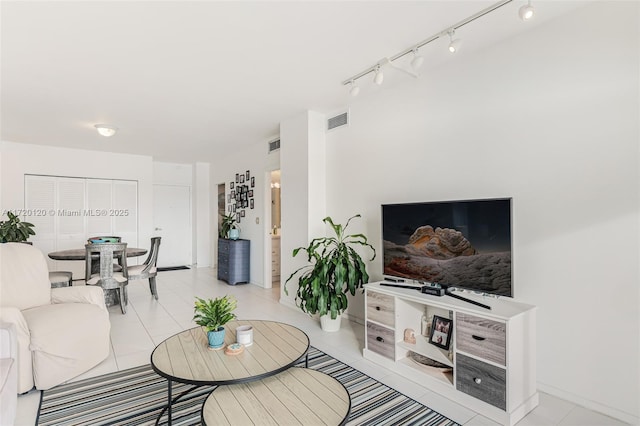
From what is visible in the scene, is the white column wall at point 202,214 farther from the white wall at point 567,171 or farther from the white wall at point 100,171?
the white wall at point 567,171

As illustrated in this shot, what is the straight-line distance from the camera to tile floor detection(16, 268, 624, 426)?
2084mm

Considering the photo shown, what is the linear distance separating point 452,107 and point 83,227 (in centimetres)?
690

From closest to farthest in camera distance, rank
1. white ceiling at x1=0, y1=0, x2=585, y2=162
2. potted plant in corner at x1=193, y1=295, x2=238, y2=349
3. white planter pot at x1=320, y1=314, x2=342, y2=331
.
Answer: potted plant in corner at x1=193, y1=295, x2=238, y2=349, white ceiling at x1=0, y1=0, x2=585, y2=162, white planter pot at x1=320, y1=314, x2=342, y2=331

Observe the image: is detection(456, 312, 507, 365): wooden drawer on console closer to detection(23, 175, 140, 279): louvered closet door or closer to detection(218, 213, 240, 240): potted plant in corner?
detection(218, 213, 240, 240): potted plant in corner

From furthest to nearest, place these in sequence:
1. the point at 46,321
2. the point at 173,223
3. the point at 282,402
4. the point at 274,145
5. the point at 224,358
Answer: the point at 173,223 → the point at 274,145 → the point at 46,321 → the point at 224,358 → the point at 282,402

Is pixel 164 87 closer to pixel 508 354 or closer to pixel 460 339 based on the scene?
pixel 460 339

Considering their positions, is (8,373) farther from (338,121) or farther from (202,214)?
(202,214)

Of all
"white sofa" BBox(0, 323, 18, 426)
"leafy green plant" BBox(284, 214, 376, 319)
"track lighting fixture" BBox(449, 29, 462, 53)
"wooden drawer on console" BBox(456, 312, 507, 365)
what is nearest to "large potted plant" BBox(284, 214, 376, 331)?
"leafy green plant" BBox(284, 214, 376, 319)

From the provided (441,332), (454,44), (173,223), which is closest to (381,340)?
(441,332)

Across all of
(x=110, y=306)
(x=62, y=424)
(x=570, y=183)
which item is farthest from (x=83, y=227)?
(x=570, y=183)

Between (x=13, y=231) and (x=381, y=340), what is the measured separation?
18.9 ft

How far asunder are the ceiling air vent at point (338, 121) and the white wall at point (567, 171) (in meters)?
1.29

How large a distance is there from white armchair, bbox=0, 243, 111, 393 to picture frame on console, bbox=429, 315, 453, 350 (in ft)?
8.89

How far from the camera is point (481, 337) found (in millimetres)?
2115
